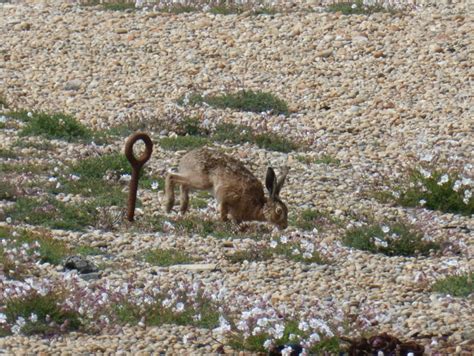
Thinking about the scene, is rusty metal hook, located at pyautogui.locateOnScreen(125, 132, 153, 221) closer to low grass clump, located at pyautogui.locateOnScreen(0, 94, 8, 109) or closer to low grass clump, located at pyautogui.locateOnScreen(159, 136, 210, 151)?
low grass clump, located at pyautogui.locateOnScreen(159, 136, 210, 151)

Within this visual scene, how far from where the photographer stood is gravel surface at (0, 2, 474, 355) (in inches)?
451

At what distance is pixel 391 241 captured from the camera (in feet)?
43.3

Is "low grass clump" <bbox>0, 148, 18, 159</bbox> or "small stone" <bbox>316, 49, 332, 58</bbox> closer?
"low grass clump" <bbox>0, 148, 18, 159</bbox>

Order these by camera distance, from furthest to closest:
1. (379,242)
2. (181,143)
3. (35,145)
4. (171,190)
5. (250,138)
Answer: (250,138) → (181,143) → (35,145) → (171,190) → (379,242)

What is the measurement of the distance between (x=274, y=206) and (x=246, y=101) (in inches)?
220

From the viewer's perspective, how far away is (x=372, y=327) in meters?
10.4

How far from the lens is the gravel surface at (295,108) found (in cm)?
1145

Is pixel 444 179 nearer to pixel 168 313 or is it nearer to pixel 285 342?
pixel 168 313

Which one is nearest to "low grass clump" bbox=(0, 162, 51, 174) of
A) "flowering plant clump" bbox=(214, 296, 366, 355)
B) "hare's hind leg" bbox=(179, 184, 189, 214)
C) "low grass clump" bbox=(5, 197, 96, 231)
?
"low grass clump" bbox=(5, 197, 96, 231)

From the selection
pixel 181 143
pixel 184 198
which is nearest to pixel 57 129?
pixel 181 143

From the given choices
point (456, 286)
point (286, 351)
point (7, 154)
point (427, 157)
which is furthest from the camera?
point (7, 154)

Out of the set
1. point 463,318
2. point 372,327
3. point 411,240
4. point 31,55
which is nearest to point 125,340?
point 372,327

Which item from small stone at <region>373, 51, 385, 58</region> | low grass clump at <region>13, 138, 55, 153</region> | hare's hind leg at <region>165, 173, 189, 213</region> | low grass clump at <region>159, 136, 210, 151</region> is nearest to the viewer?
hare's hind leg at <region>165, 173, 189, 213</region>

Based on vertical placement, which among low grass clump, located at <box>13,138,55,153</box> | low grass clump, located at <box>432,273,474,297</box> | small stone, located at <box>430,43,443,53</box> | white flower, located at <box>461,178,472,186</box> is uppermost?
small stone, located at <box>430,43,443,53</box>
